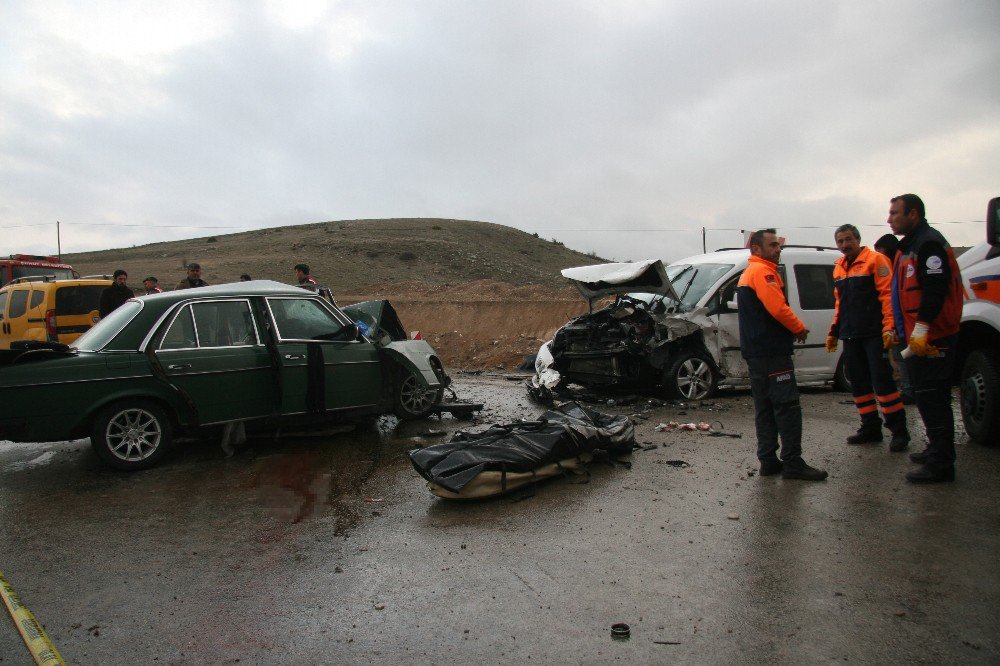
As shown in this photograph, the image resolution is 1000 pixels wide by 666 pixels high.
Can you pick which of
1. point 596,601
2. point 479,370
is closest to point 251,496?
point 596,601

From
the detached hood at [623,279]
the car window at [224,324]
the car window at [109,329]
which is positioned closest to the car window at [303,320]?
the car window at [224,324]

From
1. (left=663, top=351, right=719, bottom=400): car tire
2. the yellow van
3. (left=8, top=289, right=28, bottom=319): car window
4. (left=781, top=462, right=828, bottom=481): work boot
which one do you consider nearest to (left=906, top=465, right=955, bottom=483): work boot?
(left=781, top=462, right=828, bottom=481): work boot

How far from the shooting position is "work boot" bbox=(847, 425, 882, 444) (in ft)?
20.7

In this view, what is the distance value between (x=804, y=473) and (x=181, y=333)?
5645 mm

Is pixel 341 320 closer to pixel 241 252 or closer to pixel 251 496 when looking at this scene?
pixel 251 496

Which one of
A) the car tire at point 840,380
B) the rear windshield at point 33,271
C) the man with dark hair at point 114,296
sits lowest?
the car tire at point 840,380

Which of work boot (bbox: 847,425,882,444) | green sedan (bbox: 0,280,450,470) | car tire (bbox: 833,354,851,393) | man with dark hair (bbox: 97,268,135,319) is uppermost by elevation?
man with dark hair (bbox: 97,268,135,319)

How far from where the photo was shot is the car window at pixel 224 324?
21.4ft

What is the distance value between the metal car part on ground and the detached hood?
3103 mm

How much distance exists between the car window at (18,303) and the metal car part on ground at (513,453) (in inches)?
431

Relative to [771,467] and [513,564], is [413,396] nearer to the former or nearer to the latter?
[771,467]

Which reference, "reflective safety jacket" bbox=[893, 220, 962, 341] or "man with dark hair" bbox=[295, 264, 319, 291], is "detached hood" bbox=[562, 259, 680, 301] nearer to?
"man with dark hair" bbox=[295, 264, 319, 291]

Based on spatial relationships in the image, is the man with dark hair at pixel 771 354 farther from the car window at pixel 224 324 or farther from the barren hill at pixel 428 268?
the barren hill at pixel 428 268

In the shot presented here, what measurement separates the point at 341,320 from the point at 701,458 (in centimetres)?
401
